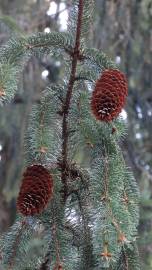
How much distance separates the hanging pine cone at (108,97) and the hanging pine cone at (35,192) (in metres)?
0.19

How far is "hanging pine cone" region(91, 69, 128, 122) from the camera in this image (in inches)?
50.3

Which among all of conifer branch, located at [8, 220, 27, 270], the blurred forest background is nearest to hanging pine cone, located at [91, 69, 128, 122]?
conifer branch, located at [8, 220, 27, 270]

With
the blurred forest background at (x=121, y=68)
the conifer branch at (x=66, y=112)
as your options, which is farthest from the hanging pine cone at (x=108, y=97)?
the blurred forest background at (x=121, y=68)

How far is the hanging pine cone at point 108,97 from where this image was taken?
50.3 inches

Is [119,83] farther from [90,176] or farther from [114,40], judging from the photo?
[114,40]


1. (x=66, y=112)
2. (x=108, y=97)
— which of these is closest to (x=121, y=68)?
(x=66, y=112)

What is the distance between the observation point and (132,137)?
195 inches

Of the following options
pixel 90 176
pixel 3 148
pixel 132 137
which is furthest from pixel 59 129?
pixel 3 148

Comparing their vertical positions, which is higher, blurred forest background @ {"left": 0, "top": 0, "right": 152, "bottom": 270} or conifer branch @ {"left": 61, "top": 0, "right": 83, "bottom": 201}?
blurred forest background @ {"left": 0, "top": 0, "right": 152, "bottom": 270}

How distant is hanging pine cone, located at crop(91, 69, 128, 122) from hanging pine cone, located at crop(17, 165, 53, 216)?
0.19 meters

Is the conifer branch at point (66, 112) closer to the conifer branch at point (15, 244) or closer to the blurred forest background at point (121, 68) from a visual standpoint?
the conifer branch at point (15, 244)

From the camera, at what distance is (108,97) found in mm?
1290

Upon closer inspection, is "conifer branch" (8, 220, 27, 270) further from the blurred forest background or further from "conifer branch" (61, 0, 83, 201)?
the blurred forest background

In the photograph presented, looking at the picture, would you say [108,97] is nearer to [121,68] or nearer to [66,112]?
[66,112]
